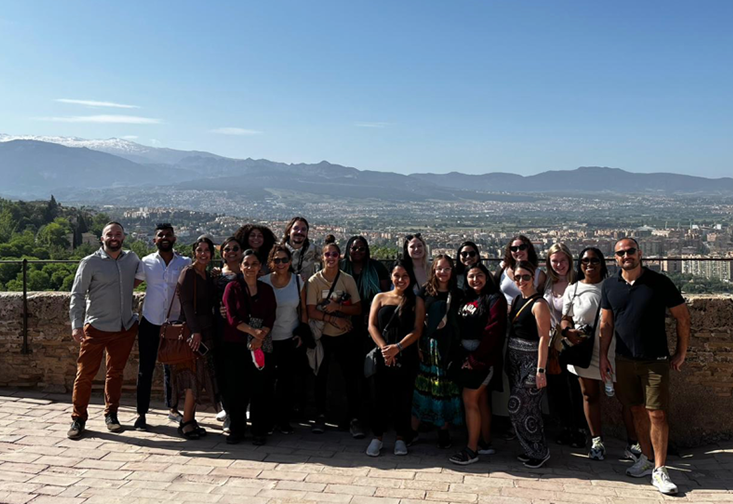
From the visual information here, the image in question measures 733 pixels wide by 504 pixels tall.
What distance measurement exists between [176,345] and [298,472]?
1472 millimetres

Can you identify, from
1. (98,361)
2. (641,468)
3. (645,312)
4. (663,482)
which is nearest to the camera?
(663,482)

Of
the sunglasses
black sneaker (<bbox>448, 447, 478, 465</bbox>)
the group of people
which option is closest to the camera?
the group of people

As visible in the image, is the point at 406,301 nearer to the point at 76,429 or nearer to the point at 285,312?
the point at 285,312

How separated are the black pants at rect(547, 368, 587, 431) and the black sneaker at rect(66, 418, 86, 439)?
12.8ft

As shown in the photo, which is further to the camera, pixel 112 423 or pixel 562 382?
pixel 112 423

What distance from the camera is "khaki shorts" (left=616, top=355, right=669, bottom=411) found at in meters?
4.19

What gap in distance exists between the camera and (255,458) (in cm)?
455

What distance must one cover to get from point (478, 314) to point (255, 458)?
200 centimetres

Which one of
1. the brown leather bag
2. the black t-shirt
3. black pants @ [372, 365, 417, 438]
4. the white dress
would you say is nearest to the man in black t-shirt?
the black t-shirt

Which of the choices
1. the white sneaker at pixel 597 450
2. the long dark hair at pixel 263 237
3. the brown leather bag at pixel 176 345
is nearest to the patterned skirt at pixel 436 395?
the white sneaker at pixel 597 450

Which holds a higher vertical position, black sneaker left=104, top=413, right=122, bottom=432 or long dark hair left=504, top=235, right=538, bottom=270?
long dark hair left=504, top=235, right=538, bottom=270

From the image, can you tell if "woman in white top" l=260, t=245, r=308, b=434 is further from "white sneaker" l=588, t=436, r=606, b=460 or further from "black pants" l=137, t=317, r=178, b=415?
"white sneaker" l=588, t=436, r=606, b=460

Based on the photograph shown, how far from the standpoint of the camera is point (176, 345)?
Result: 4.90m

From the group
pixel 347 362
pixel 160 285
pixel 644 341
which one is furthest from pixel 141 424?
pixel 644 341
